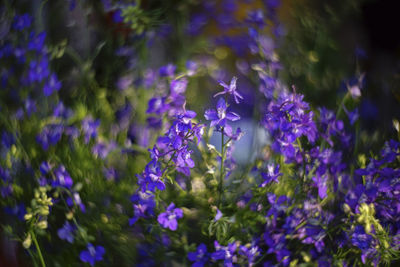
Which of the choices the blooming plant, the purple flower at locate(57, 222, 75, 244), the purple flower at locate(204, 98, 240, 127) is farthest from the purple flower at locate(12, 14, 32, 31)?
the purple flower at locate(204, 98, 240, 127)

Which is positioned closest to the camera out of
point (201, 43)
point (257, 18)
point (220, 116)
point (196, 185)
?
point (220, 116)

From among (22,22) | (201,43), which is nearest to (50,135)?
(22,22)

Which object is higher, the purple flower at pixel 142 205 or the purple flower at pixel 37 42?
the purple flower at pixel 37 42

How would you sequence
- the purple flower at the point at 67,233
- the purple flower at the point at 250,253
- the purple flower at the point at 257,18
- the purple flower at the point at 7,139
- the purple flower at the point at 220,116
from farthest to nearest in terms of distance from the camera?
the purple flower at the point at 257,18 → the purple flower at the point at 7,139 → the purple flower at the point at 67,233 → the purple flower at the point at 250,253 → the purple flower at the point at 220,116

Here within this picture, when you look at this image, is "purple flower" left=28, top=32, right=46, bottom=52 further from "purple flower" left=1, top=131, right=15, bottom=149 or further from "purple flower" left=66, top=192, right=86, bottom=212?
"purple flower" left=66, top=192, right=86, bottom=212

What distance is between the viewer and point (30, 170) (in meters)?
1.12

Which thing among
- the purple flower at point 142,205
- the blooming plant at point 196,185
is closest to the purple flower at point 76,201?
the blooming plant at point 196,185

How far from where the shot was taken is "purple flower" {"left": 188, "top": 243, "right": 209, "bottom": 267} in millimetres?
872

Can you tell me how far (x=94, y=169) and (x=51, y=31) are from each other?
77 cm

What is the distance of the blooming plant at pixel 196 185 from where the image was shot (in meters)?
0.81

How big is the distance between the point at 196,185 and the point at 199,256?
0.18 metres

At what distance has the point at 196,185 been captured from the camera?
0.99m

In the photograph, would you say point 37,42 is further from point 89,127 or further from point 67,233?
point 67,233

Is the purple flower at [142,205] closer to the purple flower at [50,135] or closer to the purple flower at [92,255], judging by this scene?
the purple flower at [92,255]
